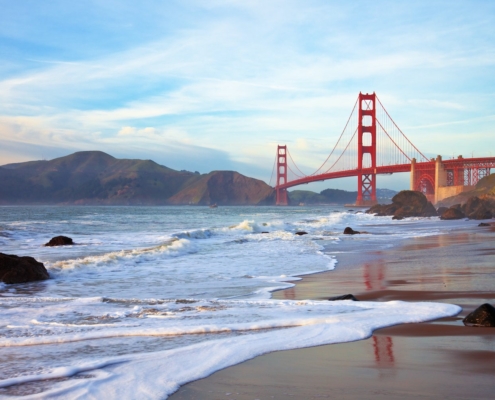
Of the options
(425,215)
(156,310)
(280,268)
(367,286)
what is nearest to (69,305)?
(156,310)

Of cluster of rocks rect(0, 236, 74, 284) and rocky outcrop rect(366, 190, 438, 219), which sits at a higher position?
rocky outcrop rect(366, 190, 438, 219)

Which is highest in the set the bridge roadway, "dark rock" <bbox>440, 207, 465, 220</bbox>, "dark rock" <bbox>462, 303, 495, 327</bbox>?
the bridge roadway

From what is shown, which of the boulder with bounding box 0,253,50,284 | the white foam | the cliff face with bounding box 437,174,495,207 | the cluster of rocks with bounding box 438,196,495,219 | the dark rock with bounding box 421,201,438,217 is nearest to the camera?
the white foam

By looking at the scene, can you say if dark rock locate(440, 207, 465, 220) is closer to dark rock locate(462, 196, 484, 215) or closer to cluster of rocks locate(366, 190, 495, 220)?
cluster of rocks locate(366, 190, 495, 220)

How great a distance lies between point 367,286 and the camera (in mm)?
6520

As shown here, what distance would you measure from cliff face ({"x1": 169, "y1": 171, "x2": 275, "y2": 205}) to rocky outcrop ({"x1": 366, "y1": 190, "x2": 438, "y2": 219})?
213 feet

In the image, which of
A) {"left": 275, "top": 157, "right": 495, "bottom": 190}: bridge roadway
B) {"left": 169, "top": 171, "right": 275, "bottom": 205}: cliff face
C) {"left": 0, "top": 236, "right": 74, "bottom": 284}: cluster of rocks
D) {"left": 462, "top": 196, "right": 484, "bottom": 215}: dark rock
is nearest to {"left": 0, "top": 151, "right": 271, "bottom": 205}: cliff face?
{"left": 169, "top": 171, "right": 275, "bottom": 205}: cliff face

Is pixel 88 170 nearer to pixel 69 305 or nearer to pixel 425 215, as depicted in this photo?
pixel 425 215

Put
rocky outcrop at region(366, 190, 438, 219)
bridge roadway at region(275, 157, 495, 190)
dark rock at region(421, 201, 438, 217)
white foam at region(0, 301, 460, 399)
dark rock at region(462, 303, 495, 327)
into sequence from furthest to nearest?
bridge roadway at region(275, 157, 495, 190) → rocky outcrop at region(366, 190, 438, 219) → dark rock at region(421, 201, 438, 217) → dark rock at region(462, 303, 495, 327) → white foam at region(0, 301, 460, 399)

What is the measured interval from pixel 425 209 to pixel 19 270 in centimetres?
3505

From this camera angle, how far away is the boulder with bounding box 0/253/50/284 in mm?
7133

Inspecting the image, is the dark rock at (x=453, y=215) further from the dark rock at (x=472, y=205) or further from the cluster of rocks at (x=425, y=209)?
the dark rock at (x=472, y=205)

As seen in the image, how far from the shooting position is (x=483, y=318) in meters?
3.86

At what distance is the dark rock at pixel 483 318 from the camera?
12.6 feet
